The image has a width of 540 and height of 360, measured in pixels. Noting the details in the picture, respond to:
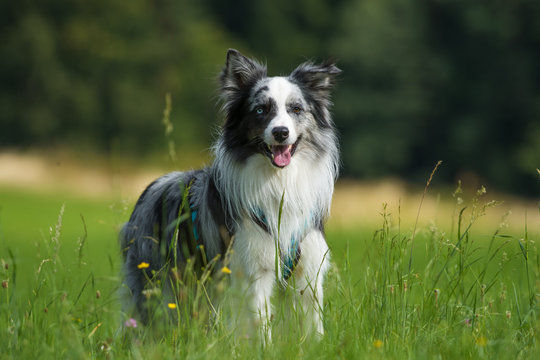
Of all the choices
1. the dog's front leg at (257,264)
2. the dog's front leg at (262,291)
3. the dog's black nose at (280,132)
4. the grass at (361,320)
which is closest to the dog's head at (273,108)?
the dog's black nose at (280,132)

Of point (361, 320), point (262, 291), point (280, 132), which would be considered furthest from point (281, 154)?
point (361, 320)

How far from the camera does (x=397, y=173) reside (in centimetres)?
3155

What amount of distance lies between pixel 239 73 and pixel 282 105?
50 cm

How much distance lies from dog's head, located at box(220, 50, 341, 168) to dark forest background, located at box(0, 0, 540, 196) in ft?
79.3

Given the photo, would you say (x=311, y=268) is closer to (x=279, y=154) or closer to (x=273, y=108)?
(x=279, y=154)

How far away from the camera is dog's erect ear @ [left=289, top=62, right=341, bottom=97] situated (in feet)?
15.1

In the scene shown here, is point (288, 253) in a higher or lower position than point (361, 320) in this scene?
higher

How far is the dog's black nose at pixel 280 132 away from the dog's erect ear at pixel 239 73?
0.61 m

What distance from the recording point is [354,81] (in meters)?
32.2

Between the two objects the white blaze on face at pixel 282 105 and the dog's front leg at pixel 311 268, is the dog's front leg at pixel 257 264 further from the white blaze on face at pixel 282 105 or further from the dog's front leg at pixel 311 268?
the white blaze on face at pixel 282 105

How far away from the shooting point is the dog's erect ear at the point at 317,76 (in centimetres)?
460

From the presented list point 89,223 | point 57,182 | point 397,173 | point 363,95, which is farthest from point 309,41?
point 89,223

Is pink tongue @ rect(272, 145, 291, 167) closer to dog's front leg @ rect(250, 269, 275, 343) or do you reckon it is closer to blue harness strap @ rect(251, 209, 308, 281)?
blue harness strap @ rect(251, 209, 308, 281)

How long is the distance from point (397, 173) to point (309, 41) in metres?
9.50
